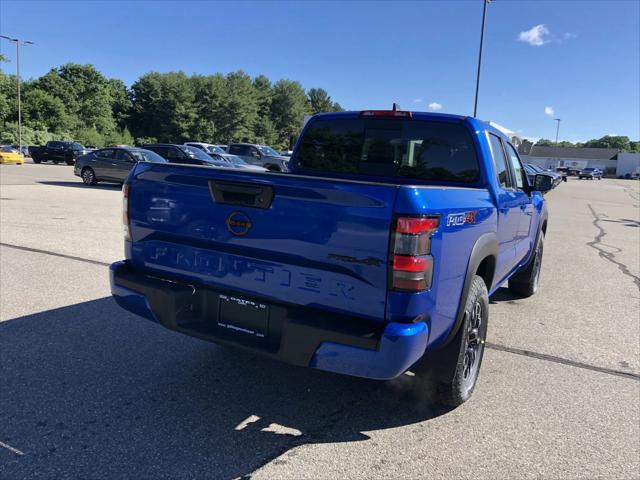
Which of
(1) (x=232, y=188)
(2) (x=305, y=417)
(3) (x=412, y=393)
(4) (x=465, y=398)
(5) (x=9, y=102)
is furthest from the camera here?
(5) (x=9, y=102)

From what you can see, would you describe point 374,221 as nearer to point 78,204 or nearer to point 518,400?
point 518,400

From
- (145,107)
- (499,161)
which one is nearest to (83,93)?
(145,107)

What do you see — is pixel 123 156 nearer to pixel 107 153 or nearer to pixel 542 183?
pixel 107 153

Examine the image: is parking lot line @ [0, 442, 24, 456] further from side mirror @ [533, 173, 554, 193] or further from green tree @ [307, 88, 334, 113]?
green tree @ [307, 88, 334, 113]

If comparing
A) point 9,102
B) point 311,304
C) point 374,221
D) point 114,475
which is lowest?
point 114,475

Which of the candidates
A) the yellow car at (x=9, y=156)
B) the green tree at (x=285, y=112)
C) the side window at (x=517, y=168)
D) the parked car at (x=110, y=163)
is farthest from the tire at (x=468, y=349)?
the green tree at (x=285, y=112)

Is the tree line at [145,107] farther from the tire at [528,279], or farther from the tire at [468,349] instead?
the tire at [468,349]

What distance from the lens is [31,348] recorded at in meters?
4.01

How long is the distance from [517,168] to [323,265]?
3195 millimetres

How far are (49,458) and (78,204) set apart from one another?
11739 millimetres

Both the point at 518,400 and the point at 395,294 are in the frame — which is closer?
the point at 395,294

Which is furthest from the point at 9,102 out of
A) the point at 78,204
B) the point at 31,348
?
the point at 31,348

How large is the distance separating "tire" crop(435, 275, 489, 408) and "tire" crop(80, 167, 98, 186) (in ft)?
61.3

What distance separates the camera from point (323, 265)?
8.53ft
